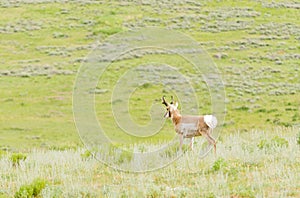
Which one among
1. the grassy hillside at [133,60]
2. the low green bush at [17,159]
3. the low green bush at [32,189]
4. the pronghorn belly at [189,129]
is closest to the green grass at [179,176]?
the low green bush at [32,189]

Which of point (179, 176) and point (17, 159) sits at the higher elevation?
point (179, 176)

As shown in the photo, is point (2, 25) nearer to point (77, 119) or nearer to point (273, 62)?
point (273, 62)

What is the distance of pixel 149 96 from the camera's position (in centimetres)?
4047

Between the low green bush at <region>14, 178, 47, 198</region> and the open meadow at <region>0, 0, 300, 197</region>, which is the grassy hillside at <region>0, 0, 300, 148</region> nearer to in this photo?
the open meadow at <region>0, 0, 300, 197</region>

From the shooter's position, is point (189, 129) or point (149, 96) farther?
point (149, 96)

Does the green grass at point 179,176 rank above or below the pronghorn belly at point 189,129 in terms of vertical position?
below

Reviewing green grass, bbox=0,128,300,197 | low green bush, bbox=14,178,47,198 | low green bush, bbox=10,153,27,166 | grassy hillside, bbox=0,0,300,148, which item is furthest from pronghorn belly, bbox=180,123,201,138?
grassy hillside, bbox=0,0,300,148

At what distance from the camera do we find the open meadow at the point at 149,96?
9.86 metres

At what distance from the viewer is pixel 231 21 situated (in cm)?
6347

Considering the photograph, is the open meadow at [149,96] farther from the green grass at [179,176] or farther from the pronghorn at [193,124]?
the pronghorn at [193,124]

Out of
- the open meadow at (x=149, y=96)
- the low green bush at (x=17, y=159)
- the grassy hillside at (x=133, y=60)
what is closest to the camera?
the open meadow at (x=149, y=96)

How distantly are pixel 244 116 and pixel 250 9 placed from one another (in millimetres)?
33962

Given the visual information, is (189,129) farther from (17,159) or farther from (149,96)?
(149,96)

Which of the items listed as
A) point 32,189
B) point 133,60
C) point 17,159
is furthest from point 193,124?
point 133,60
